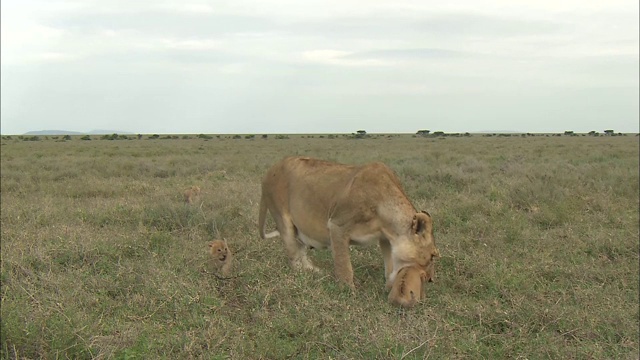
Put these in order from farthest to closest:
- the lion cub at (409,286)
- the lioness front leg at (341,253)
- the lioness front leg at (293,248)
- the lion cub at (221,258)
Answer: the lioness front leg at (293,248), the lion cub at (221,258), the lioness front leg at (341,253), the lion cub at (409,286)

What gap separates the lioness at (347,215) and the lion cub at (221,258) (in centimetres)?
71

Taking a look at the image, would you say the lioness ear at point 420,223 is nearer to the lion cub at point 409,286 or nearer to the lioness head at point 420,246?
the lioness head at point 420,246

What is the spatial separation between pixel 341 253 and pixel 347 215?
1.32 ft

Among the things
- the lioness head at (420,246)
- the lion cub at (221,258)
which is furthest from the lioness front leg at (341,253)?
the lion cub at (221,258)

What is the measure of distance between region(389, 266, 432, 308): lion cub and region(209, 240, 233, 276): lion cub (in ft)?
7.00

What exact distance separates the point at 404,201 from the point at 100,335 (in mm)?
2955

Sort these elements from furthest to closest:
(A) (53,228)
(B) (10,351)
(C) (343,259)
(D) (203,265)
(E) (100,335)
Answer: (A) (53,228)
(D) (203,265)
(C) (343,259)
(E) (100,335)
(B) (10,351)

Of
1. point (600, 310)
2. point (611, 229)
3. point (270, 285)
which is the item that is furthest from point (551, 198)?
point (270, 285)

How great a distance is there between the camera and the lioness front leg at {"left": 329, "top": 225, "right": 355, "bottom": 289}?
500 cm

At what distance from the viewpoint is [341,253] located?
502 centimetres

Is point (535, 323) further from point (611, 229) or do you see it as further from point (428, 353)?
point (611, 229)

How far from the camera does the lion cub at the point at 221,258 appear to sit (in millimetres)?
5762

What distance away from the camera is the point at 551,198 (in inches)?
409

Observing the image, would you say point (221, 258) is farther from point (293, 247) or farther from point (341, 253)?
point (341, 253)
